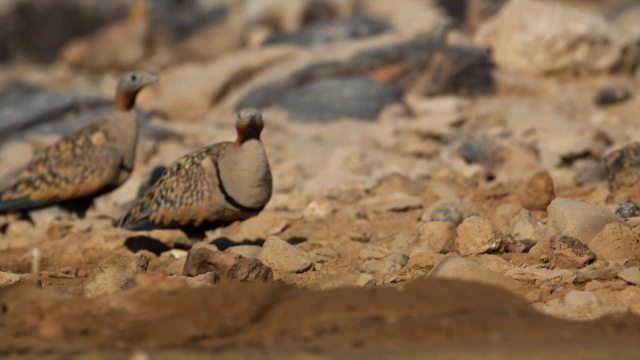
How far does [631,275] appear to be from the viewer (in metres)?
6.29

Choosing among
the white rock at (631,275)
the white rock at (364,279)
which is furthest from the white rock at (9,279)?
the white rock at (631,275)

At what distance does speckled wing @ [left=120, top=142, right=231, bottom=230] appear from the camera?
8.08 metres

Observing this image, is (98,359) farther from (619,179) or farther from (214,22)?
(214,22)

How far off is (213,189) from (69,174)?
85.0 inches

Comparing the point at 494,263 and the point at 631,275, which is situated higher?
the point at 631,275

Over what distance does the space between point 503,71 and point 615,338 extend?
11.6m

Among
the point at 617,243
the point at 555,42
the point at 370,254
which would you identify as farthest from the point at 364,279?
the point at 555,42

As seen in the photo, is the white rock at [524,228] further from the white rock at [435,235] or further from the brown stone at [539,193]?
the brown stone at [539,193]

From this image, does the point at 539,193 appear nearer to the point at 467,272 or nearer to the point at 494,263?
the point at 494,263

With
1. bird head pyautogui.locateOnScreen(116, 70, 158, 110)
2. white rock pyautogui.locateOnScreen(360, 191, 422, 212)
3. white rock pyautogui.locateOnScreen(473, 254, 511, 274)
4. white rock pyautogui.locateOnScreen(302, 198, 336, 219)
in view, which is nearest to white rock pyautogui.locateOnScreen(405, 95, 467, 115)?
white rock pyautogui.locateOnScreen(360, 191, 422, 212)

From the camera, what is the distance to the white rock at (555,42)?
16.1 metres

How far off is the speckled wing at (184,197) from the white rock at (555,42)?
8.68 metres

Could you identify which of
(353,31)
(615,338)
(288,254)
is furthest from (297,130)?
(615,338)

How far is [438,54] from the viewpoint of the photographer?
623 inches
